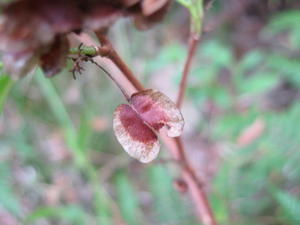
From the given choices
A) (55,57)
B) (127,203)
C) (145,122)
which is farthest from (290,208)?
(55,57)

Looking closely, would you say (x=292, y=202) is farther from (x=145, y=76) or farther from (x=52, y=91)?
(x=145, y=76)

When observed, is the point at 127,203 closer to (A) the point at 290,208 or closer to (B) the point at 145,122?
(A) the point at 290,208

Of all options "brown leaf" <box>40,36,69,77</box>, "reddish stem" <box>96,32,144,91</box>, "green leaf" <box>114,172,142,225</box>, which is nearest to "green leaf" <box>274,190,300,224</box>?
"green leaf" <box>114,172,142,225</box>

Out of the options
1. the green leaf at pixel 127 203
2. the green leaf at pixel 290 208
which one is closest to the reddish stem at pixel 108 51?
the green leaf at pixel 290 208

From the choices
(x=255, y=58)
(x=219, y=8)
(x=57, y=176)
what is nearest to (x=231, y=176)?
(x=255, y=58)

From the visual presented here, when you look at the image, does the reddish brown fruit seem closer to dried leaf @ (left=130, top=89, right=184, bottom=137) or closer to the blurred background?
dried leaf @ (left=130, top=89, right=184, bottom=137)

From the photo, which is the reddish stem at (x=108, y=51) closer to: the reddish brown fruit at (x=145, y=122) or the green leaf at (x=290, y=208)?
the reddish brown fruit at (x=145, y=122)
